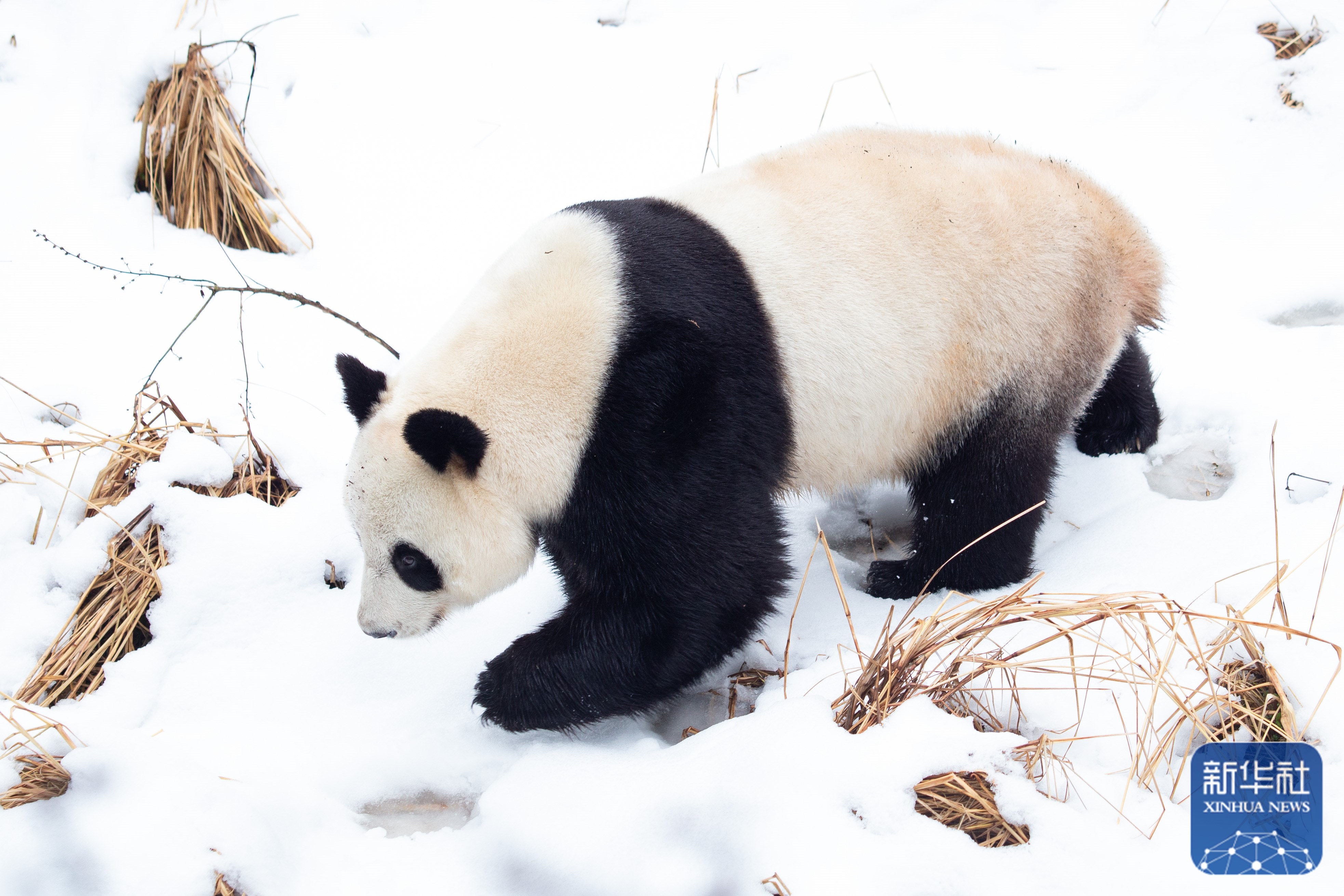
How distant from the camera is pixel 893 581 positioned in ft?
10.6

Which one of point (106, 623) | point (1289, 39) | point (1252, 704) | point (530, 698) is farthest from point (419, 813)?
point (1289, 39)

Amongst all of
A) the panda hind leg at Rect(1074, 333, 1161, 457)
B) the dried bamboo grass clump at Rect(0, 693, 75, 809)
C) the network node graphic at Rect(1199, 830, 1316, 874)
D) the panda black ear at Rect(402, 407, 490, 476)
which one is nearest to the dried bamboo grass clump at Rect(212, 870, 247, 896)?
the dried bamboo grass clump at Rect(0, 693, 75, 809)

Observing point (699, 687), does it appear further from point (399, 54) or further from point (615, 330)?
point (399, 54)

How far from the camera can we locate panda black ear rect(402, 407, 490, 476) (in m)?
2.25

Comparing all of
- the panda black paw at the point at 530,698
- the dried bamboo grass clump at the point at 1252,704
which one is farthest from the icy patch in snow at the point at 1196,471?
the panda black paw at the point at 530,698

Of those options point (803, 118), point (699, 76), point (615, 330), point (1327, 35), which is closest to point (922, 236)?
point (615, 330)

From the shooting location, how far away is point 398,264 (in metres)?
4.74

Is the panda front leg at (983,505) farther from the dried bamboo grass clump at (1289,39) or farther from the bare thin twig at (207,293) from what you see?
the dried bamboo grass clump at (1289,39)

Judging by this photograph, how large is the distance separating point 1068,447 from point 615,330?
7.28ft

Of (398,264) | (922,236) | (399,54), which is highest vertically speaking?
(399,54)

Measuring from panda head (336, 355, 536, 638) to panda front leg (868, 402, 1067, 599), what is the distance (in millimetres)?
1396

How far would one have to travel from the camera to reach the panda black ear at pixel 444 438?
7.38 ft

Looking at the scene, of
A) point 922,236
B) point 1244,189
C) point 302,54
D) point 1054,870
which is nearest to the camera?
point 1054,870

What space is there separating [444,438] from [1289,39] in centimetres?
537
